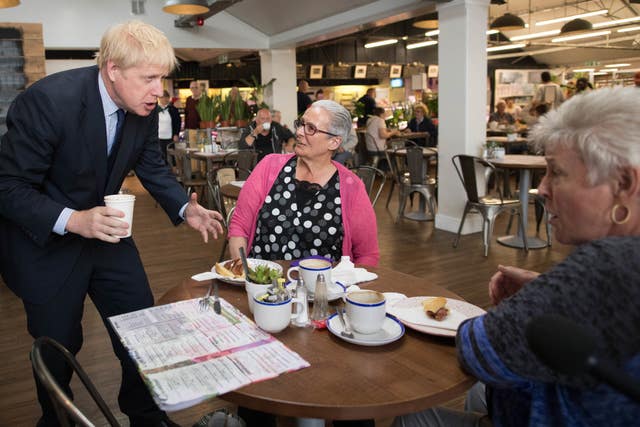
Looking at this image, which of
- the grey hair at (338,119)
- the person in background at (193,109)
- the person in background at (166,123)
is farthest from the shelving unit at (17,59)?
the grey hair at (338,119)

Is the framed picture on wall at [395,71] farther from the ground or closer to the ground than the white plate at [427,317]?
farther from the ground

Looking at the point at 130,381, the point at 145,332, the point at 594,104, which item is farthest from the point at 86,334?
the point at 594,104

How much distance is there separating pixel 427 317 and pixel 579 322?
0.58 metres

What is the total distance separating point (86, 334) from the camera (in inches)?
139

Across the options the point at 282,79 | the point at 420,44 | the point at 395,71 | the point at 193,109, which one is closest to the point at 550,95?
the point at 282,79

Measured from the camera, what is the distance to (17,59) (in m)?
6.96

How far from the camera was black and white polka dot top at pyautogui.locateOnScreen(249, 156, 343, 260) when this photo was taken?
229cm

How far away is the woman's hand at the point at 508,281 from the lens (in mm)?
1377

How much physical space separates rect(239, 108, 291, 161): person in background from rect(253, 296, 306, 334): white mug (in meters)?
6.19

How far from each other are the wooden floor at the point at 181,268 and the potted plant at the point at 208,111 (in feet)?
5.79

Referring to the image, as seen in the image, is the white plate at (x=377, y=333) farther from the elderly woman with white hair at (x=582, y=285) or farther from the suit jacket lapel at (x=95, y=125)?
the suit jacket lapel at (x=95, y=125)

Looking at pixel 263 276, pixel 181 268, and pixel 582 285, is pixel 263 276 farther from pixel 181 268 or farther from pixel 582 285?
pixel 181 268

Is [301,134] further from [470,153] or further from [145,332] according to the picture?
[470,153]

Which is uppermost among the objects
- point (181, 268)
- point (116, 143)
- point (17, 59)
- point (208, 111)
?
point (17, 59)
